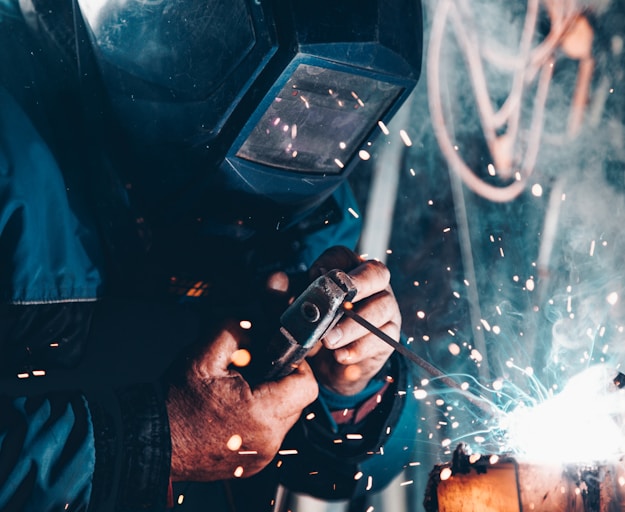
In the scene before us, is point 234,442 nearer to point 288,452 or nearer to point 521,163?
point 288,452

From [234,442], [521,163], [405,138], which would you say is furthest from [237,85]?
[521,163]

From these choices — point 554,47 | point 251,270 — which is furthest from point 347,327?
point 554,47

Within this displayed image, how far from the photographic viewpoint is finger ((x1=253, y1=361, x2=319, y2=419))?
53.7 inches

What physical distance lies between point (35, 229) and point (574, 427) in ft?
5.07

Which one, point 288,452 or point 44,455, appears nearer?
point 44,455

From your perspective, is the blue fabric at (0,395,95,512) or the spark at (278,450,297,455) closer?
the blue fabric at (0,395,95,512)

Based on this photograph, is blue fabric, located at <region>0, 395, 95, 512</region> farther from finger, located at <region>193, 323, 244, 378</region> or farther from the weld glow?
the weld glow

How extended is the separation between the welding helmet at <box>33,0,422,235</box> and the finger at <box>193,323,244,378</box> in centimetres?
39

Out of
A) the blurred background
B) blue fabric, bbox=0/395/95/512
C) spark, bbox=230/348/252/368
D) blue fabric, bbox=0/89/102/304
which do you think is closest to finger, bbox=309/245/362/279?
spark, bbox=230/348/252/368

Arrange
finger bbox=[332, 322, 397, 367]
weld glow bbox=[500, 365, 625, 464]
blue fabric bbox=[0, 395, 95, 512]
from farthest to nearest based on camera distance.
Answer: finger bbox=[332, 322, 397, 367] → weld glow bbox=[500, 365, 625, 464] → blue fabric bbox=[0, 395, 95, 512]

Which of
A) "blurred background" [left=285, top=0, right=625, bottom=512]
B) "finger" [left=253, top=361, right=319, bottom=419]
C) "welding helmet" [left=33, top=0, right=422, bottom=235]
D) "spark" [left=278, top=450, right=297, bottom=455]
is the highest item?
"blurred background" [left=285, top=0, right=625, bottom=512]

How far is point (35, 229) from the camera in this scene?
1153 mm

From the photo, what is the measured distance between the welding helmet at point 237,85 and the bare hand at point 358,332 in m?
0.31

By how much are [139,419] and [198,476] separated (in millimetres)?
294
